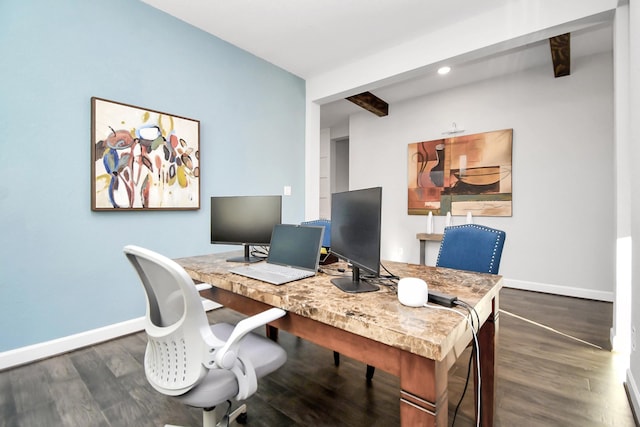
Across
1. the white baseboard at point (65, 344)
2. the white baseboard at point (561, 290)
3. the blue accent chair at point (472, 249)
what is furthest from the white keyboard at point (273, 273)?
the white baseboard at point (561, 290)

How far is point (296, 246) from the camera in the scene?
154cm

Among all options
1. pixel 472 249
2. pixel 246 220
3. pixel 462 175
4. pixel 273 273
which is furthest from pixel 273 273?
pixel 462 175

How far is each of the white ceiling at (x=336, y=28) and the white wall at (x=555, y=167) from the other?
29 centimetres

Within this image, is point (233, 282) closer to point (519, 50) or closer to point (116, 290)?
point (116, 290)

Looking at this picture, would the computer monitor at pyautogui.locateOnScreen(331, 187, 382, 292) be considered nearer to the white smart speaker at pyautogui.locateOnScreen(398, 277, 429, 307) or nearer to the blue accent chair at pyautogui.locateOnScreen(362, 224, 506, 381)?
the white smart speaker at pyautogui.locateOnScreen(398, 277, 429, 307)

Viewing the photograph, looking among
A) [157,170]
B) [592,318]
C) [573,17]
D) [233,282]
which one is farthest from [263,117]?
[592,318]

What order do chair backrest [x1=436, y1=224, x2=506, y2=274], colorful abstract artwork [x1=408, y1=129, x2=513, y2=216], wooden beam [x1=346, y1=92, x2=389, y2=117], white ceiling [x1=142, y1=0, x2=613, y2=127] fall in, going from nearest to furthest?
chair backrest [x1=436, y1=224, x2=506, y2=274] → white ceiling [x1=142, y1=0, x2=613, y2=127] → colorful abstract artwork [x1=408, y1=129, x2=513, y2=216] → wooden beam [x1=346, y1=92, x2=389, y2=117]

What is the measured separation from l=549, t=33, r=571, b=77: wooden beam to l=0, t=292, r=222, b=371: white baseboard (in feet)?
12.8

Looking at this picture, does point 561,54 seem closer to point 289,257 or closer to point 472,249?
point 472,249

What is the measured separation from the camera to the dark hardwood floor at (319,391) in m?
1.49

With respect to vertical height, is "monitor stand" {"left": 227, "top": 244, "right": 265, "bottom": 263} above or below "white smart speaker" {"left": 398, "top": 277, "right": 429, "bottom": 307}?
below

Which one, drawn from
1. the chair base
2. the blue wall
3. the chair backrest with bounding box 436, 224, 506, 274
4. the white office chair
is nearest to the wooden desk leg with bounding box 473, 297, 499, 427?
the chair backrest with bounding box 436, 224, 506, 274

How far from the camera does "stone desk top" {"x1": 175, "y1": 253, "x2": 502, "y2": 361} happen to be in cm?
78

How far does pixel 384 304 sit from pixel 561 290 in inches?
146
